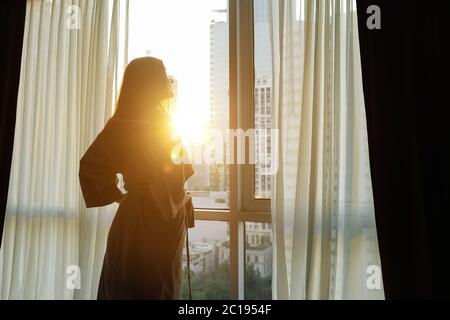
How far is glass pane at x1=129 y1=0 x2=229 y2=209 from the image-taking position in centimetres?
184

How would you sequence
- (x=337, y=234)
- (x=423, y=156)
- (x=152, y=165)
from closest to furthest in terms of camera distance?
(x=152, y=165), (x=423, y=156), (x=337, y=234)

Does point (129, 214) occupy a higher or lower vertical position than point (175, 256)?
higher

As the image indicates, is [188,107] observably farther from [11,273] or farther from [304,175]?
[11,273]

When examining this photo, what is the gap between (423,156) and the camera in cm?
139

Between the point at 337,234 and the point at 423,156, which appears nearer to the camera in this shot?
the point at 423,156

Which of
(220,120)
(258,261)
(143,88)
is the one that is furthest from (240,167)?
(143,88)

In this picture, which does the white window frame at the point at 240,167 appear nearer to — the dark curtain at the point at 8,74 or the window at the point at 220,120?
the window at the point at 220,120

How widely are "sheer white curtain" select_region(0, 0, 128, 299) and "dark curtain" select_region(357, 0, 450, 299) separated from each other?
1.33 m

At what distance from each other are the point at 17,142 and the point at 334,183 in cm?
177

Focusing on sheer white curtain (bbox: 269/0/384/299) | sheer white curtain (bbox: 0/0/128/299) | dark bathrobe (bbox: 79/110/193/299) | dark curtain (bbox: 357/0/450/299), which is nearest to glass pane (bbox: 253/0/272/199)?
sheer white curtain (bbox: 269/0/384/299)

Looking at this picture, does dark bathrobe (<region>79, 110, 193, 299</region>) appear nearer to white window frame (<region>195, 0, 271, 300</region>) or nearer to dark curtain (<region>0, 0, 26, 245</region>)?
white window frame (<region>195, 0, 271, 300</region>)

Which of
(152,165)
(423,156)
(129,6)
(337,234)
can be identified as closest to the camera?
(152,165)
